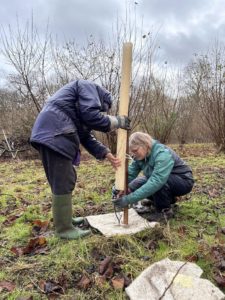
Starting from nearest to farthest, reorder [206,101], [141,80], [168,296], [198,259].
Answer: [168,296]
[198,259]
[141,80]
[206,101]

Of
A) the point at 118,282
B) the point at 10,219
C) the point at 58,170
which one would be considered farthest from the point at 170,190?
the point at 10,219

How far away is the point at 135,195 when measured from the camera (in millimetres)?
3125

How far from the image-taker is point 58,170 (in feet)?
10.1

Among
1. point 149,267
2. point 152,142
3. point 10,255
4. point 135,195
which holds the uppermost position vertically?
point 152,142

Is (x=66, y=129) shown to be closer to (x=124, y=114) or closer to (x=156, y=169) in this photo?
(x=124, y=114)

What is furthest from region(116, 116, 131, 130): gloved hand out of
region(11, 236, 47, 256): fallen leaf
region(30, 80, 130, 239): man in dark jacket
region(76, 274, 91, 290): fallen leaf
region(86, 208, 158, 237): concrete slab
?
Answer: region(76, 274, 91, 290): fallen leaf

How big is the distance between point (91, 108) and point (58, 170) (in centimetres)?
65

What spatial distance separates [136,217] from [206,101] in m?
8.17

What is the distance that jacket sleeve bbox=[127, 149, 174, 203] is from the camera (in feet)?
10.3

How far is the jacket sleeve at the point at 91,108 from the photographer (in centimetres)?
297

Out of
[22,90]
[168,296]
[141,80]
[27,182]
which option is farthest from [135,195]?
[22,90]

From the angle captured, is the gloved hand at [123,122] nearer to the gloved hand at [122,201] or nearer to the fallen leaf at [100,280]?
the gloved hand at [122,201]

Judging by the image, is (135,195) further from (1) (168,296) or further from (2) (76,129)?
(1) (168,296)

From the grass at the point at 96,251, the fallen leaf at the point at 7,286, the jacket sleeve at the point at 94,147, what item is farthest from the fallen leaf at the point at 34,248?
the jacket sleeve at the point at 94,147
